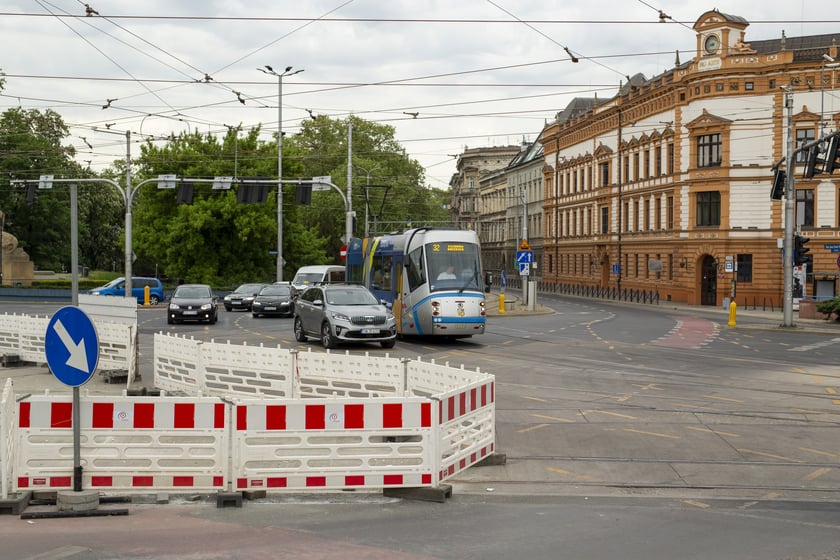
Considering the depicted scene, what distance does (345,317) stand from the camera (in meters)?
24.9

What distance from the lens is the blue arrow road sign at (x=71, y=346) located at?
860cm

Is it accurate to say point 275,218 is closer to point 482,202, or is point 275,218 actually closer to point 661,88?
point 661,88

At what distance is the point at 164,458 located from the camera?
8.98 meters

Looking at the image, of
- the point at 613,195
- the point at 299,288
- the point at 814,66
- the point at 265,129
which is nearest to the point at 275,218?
the point at 265,129

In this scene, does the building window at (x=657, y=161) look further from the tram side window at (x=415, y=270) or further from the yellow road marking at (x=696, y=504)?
the yellow road marking at (x=696, y=504)

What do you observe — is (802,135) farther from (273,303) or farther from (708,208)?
(273,303)

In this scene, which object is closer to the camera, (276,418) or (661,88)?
(276,418)

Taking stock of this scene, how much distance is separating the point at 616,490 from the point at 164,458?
4444mm

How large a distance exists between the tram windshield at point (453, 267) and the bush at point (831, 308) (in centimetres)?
1990

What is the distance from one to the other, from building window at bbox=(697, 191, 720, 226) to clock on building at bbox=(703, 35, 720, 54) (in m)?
8.02

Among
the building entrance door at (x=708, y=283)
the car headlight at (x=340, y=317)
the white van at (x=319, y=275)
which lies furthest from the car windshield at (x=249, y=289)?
the building entrance door at (x=708, y=283)

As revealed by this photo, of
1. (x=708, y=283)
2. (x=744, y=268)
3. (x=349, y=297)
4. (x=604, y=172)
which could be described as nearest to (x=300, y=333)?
(x=349, y=297)

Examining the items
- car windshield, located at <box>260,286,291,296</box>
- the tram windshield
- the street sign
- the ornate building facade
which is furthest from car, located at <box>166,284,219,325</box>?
the ornate building facade

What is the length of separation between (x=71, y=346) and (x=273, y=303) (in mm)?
32556
